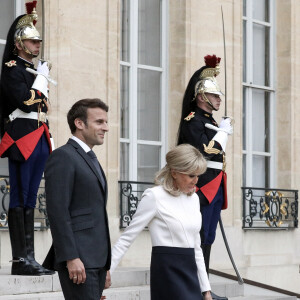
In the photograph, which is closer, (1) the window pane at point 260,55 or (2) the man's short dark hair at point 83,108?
(2) the man's short dark hair at point 83,108

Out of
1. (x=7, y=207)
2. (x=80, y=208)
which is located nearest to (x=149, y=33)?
(x=7, y=207)

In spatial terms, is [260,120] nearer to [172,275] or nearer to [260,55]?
[260,55]

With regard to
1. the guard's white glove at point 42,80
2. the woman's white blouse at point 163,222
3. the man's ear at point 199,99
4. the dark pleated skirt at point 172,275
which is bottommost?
the dark pleated skirt at point 172,275

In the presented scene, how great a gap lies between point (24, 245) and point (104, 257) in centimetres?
237

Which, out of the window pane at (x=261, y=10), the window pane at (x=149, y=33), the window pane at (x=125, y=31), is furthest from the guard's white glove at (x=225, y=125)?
the window pane at (x=261, y=10)

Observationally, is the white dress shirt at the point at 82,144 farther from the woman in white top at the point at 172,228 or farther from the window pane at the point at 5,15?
the window pane at the point at 5,15

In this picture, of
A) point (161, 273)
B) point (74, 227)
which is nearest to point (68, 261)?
point (74, 227)

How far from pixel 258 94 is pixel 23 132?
557 cm

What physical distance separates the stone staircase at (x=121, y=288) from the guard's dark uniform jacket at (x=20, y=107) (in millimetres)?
851

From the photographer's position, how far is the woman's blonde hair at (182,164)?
16.7 feet

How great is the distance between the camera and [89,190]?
4.78m

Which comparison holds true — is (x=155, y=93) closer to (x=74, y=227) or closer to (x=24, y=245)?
(x=24, y=245)

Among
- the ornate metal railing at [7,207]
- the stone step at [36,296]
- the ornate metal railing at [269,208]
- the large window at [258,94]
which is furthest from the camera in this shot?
the large window at [258,94]

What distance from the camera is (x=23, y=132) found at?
721 cm
